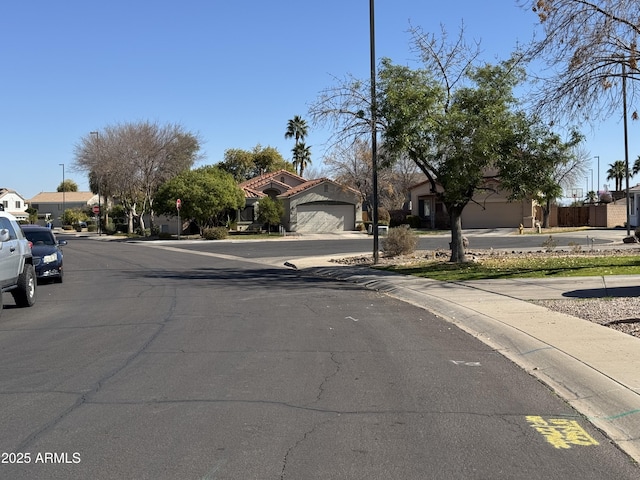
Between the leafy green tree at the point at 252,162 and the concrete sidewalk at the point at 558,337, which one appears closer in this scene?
the concrete sidewalk at the point at 558,337

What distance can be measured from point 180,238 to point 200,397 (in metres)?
45.1

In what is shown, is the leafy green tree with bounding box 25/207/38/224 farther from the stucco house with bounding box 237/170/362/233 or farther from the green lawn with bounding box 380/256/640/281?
the green lawn with bounding box 380/256/640/281

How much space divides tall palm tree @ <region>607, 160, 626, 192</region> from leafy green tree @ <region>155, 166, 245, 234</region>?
54.2 m

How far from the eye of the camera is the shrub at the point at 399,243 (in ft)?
86.9

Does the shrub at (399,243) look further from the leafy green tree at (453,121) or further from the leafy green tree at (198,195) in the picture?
the leafy green tree at (198,195)

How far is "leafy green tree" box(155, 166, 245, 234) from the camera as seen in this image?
4903cm

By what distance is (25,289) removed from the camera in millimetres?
13602

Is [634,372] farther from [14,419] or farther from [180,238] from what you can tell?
[180,238]

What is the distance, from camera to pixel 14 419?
613 cm

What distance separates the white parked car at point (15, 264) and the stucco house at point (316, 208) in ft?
135

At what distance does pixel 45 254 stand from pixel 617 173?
80.7m

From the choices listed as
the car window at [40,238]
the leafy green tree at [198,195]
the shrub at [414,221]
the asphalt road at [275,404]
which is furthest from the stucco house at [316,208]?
the asphalt road at [275,404]

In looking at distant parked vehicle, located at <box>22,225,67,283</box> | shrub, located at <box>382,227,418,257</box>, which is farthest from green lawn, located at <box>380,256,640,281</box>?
distant parked vehicle, located at <box>22,225,67,283</box>

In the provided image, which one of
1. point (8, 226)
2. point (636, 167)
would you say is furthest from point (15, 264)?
point (636, 167)
